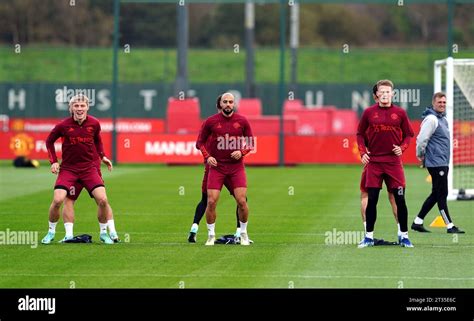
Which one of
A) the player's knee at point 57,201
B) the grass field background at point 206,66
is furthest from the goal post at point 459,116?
the grass field background at point 206,66

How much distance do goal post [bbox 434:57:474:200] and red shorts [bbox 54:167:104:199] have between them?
7592mm

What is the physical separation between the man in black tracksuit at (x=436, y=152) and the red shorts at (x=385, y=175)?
2647 millimetres

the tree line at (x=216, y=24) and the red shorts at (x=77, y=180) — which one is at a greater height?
the tree line at (x=216, y=24)

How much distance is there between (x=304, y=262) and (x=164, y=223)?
19.5 feet

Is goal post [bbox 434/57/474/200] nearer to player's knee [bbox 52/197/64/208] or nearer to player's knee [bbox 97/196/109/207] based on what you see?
player's knee [bbox 97/196/109/207]

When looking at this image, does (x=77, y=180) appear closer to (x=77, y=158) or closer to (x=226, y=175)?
(x=77, y=158)

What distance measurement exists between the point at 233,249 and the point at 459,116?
44.5 ft

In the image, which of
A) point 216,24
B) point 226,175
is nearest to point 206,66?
point 216,24

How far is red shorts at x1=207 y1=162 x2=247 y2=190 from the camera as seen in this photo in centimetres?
1944

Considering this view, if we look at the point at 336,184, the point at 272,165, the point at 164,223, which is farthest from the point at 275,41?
the point at 164,223

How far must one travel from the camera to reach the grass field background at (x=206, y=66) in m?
63.3

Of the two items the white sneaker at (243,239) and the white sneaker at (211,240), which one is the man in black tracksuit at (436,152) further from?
the white sneaker at (211,240)
